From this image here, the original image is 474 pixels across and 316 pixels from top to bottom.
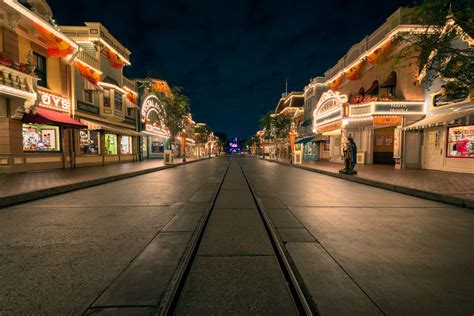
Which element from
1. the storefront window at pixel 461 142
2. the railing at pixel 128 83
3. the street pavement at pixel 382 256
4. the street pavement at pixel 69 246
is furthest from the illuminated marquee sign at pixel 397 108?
the railing at pixel 128 83

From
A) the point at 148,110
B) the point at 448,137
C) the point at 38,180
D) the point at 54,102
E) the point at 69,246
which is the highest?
the point at 148,110

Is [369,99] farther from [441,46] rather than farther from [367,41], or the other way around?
[441,46]

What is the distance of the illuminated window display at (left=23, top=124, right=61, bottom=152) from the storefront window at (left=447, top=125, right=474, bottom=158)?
25.8 meters

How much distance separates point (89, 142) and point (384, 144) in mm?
26606

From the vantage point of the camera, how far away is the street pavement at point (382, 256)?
1.86m

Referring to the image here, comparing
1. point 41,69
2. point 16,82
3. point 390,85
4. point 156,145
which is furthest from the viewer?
point 156,145

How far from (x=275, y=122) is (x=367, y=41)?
1727cm

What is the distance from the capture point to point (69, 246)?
10.1 ft

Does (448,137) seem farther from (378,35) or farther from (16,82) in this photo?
(16,82)

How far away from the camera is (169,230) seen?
3549 millimetres

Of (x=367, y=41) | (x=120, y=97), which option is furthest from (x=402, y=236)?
(x=120, y=97)

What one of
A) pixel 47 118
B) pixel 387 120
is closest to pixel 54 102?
pixel 47 118

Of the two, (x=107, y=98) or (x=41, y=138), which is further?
(x=107, y=98)

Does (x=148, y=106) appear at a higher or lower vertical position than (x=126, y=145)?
higher
